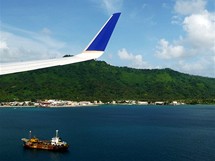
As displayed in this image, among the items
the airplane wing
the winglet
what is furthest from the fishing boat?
the winglet

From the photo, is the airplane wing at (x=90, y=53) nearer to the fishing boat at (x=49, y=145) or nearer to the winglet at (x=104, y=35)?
the winglet at (x=104, y=35)

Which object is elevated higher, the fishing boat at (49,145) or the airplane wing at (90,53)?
the airplane wing at (90,53)

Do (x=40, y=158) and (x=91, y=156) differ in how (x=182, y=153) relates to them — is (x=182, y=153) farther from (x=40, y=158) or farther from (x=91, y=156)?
(x=40, y=158)

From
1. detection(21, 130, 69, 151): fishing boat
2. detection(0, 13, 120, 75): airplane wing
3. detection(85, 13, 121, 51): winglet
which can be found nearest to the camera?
detection(0, 13, 120, 75): airplane wing

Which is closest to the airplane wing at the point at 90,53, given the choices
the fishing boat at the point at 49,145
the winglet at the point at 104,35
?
the winglet at the point at 104,35

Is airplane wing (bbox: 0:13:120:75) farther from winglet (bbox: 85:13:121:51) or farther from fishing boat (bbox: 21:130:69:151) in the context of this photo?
fishing boat (bbox: 21:130:69:151)

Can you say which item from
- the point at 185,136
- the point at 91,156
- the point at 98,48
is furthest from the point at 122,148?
the point at 98,48

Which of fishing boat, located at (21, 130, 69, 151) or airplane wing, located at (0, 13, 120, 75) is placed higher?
airplane wing, located at (0, 13, 120, 75)

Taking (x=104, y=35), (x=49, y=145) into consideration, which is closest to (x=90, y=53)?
(x=104, y=35)

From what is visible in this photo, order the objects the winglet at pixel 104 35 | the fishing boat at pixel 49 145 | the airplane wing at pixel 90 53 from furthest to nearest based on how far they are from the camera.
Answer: the fishing boat at pixel 49 145 → the winglet at pixel 104 35 → the airplane wing at pixel 90 53
